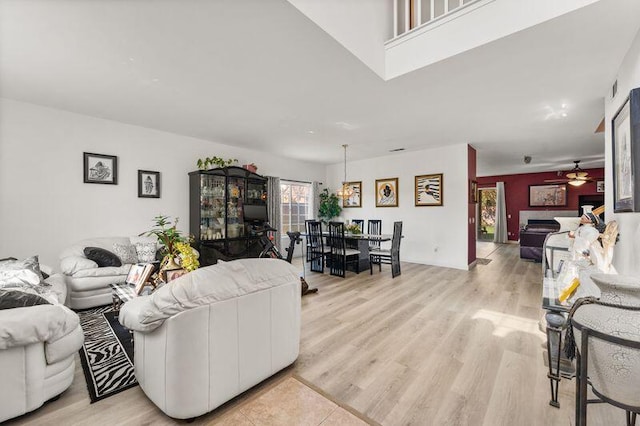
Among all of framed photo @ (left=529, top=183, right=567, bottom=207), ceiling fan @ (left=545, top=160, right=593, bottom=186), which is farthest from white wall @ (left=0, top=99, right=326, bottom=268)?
framed photo @ (left=529, top=183, right=567, bottom=207)

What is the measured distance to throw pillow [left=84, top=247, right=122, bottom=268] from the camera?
353cm

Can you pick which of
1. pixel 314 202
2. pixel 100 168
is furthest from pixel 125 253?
pixel 314 202

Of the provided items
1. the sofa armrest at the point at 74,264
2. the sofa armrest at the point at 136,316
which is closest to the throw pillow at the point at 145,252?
the sofa armrest at the point at 74,264

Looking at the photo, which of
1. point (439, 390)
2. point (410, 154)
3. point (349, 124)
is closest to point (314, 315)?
point (439, 390)

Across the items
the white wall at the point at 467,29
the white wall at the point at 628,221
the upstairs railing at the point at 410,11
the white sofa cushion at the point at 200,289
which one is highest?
the upstairs railing at the point at 410,11

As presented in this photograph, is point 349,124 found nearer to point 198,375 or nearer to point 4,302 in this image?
point 198,375

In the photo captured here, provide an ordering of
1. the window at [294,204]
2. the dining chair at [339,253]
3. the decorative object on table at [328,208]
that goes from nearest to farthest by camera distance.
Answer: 1. the dining chair at [339,253]
2. the window at [294,204]
3. the decorative object on table at [328,208]

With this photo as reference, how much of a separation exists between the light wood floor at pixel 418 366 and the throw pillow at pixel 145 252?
2.17m

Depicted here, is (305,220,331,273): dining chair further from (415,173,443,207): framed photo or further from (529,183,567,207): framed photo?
(529,183,567,207): framed photo

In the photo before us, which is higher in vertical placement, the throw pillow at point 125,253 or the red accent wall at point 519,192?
the red accent wall at point 519,192

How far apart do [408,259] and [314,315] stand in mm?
4020

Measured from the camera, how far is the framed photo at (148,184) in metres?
4.47

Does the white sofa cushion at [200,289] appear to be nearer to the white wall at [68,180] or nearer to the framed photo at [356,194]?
the white wall at [68,180]

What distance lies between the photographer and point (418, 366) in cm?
216
